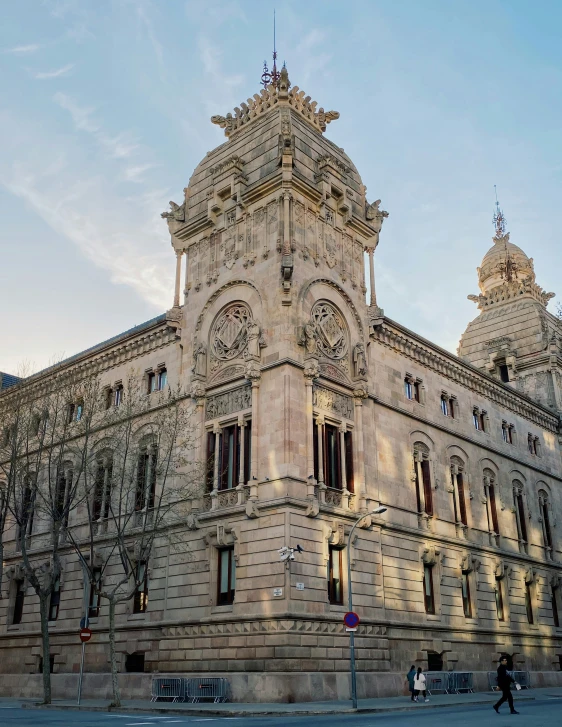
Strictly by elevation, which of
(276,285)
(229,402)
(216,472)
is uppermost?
(276,285)

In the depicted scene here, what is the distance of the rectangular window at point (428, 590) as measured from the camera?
3509 cm

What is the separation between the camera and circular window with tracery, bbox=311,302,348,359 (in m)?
33.3

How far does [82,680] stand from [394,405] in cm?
Answer: 1923

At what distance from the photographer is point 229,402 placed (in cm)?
3266

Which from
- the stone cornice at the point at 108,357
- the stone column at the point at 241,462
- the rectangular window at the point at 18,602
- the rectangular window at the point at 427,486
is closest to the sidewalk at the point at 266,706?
the stone column at the point at 241,462

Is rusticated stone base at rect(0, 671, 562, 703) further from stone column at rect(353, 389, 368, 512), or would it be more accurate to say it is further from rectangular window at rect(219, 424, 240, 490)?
rectangular window at rect(219, 424, 240, 490)

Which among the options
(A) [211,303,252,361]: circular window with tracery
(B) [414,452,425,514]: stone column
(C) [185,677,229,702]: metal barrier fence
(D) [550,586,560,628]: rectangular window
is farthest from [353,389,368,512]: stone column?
(D) [550,586,560,628]: rectangular window

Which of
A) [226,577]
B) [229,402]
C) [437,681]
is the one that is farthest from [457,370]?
[226,577]

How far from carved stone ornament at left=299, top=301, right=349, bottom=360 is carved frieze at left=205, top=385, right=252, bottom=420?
3.42 m

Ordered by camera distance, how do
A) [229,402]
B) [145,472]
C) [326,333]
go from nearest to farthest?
[229,402], [326,333], [145,472]

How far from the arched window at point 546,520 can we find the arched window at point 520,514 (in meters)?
2.36

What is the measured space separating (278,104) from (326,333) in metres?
13.7

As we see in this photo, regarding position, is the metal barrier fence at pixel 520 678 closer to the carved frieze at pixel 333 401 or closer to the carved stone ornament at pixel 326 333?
the carved frieze at pixel 333 401

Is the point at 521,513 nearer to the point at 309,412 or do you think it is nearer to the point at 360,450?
the point at 360,450
